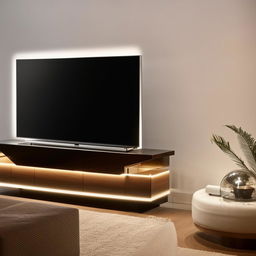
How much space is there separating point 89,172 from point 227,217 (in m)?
1.83

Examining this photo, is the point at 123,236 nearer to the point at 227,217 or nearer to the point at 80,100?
the point at 227,217

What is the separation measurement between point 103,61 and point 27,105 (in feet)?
3.83

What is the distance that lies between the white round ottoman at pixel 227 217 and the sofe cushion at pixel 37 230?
173 centimetres

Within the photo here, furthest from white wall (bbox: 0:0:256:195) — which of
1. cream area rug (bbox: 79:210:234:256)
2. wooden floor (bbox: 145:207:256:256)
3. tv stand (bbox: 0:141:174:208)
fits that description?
cream area rug (bbox: 79:210:234:256)

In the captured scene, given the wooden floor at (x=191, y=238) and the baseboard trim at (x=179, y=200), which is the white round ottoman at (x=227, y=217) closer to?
the wooden floor at (x=191, y=238)

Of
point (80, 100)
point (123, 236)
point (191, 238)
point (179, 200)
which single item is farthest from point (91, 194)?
point (123, 236)

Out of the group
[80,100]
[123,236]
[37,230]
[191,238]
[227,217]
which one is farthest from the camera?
[80,100]

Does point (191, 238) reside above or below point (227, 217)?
below

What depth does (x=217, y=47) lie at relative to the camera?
16.4 feet

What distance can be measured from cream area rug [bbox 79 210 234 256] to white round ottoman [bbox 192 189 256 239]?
74cm

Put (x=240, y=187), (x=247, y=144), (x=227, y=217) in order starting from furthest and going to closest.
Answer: (x=247, y=144)
(x=240, y=187)
(x=227, y=217)

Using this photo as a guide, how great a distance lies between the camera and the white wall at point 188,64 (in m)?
4.90

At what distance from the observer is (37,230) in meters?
2.15

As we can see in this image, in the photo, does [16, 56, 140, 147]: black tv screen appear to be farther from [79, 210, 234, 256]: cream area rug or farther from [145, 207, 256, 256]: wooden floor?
[79, 210, 234, 256]: cream area rug
